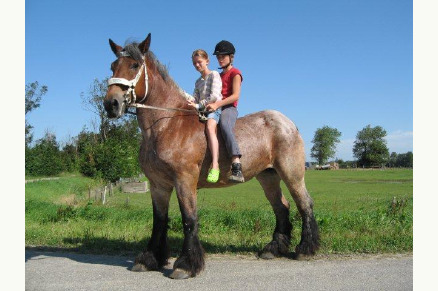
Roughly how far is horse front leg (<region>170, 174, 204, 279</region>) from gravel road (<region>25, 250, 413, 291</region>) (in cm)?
15

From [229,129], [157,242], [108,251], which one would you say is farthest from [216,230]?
[229,129]

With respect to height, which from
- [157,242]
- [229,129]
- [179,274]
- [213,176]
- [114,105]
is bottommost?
[179,274]

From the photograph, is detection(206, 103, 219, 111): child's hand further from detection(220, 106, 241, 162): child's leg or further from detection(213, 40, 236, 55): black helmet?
detection(213, 40, 236, 55): black helmet

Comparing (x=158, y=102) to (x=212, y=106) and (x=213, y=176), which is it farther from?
(x=213, y=176)

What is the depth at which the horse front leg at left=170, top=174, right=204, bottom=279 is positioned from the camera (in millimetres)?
5230

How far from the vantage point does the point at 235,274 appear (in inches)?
211

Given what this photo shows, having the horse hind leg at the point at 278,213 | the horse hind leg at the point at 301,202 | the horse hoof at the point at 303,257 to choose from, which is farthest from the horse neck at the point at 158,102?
the horse hoof at the point at 303,257

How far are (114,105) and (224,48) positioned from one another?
1942 mm

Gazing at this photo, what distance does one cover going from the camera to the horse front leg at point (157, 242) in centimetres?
565

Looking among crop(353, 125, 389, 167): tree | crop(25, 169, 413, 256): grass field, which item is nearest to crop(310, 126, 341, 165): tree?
crop(353, 125, 389, 167): tree

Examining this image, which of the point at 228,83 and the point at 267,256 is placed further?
the point at 267,256

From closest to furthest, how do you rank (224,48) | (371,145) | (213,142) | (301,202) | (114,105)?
(114,105), (213,142), (224,48), (301,202), (371,145)

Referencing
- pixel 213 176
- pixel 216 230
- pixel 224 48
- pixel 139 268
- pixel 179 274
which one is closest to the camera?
→ pixel 179 274
